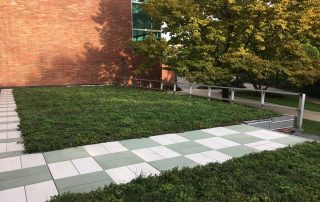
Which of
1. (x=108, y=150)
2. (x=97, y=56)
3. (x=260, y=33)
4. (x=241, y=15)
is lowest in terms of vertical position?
(x=108, y=150)

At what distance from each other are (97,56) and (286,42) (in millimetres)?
11446

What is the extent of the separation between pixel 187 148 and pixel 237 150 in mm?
909

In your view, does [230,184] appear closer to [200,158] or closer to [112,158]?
[200,158]

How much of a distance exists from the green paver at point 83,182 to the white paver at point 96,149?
0.93 metres

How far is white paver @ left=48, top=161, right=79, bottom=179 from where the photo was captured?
4133 mm

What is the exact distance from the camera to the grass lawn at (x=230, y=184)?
338 cm

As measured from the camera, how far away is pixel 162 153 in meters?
5.16

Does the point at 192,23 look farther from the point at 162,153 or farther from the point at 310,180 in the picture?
the point at 310,180

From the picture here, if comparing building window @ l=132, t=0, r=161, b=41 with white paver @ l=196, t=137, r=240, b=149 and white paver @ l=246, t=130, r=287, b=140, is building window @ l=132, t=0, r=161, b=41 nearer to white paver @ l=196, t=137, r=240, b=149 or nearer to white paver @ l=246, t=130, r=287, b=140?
white paver @ l=246, t=130, r=287, b=140

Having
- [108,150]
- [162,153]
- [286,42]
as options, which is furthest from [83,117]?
[286,42]

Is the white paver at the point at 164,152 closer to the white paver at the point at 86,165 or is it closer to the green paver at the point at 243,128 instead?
the white paver at the point at 86,165

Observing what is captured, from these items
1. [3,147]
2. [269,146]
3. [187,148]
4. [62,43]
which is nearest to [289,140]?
[269,146]

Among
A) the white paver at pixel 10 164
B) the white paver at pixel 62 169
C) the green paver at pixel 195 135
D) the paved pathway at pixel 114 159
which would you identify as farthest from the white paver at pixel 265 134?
the white paver at pixel 10 164

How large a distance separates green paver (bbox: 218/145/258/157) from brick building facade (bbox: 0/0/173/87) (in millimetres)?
14956
